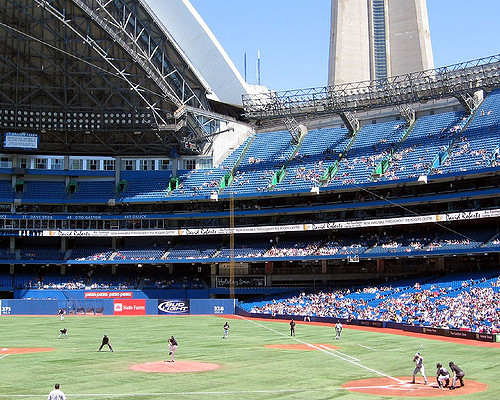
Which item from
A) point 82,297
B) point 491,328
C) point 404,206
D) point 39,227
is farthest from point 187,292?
point 491,328

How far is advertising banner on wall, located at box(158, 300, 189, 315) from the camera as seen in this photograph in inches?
2849

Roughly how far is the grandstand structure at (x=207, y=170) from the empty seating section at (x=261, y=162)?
8.9 inches

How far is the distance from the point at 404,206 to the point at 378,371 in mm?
38870

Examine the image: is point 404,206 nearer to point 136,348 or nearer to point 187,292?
point 187,292

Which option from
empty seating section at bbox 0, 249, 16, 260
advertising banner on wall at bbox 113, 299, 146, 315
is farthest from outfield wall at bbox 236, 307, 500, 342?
empty seating section at bbox 0, 249, 16, 260

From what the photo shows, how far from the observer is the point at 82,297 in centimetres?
7769

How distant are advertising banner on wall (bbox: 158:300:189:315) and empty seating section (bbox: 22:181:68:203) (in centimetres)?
2115

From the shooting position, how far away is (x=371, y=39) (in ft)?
350

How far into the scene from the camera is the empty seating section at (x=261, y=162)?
78188mm

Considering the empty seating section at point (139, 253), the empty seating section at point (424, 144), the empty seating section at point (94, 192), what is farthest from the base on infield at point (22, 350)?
the empty seating section at point (94, 192)

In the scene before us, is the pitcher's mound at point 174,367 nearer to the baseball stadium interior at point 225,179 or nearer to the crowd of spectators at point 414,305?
the crowd of spectators at point 414,305

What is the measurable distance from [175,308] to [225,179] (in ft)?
56.8

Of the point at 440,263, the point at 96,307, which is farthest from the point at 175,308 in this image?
the point at 440,263

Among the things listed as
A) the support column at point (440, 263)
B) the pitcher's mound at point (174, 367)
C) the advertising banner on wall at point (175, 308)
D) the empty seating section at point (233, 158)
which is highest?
the empty seating section at point (233, 158)
